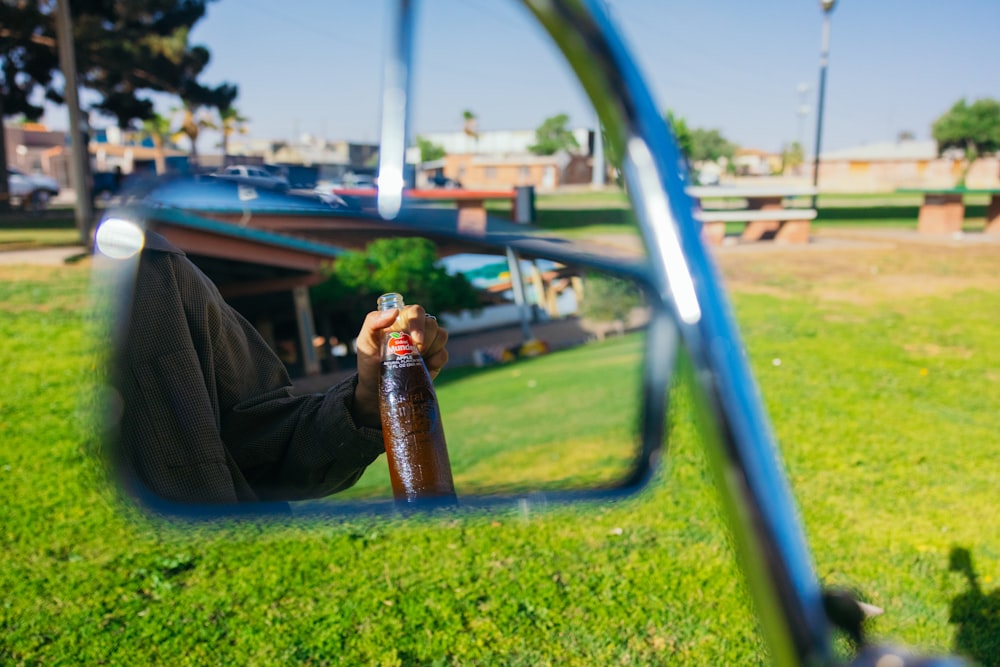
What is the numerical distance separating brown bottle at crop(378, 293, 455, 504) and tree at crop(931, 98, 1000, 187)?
2496 inches

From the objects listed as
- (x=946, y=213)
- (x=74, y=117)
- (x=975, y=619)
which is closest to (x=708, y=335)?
(x=975, y=619)

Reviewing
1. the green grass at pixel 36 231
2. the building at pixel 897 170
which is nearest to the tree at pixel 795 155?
the building at pixel 897 170

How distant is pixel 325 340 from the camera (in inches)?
34.1

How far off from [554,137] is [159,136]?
636 mm

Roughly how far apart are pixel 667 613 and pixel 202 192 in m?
Answer: 2.90

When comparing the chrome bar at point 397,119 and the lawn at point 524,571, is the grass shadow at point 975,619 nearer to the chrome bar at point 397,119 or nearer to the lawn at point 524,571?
the lawn at point 524,571

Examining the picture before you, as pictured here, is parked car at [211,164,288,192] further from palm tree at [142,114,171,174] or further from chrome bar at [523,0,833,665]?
chrome bar at [523,0,833,665]

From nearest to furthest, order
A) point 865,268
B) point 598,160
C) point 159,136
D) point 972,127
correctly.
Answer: point 598,160, point 159,136, point 865,268, point 972,127

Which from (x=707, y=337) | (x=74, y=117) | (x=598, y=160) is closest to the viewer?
(x=707, y=337)

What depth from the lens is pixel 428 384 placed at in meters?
0.81

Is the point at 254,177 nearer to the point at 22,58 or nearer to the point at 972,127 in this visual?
the point at 22,58

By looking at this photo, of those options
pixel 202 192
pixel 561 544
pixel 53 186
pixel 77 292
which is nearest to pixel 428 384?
pixel 202 192

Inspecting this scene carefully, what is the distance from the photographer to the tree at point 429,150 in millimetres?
956

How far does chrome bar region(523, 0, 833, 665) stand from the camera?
0.58 m
